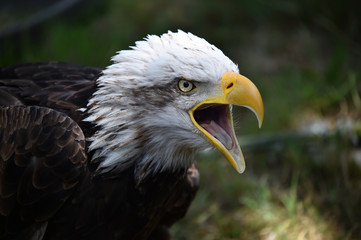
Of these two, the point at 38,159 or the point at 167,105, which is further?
the point at 38,159

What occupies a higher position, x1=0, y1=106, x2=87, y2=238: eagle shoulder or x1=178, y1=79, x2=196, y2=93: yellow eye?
x1=178, y1=79, x2=196, y2=93: yellow eye

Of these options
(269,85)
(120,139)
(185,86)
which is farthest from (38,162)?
(269,85)

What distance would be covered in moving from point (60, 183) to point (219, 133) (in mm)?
812

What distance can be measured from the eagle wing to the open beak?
626 millimetres

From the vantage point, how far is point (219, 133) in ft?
8.26

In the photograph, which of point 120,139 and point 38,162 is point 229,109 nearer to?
point 120,139

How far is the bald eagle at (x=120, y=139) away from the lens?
243cm

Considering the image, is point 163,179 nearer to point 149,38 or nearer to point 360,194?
point 149,38

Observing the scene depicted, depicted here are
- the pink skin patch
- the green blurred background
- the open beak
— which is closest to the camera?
the open beak

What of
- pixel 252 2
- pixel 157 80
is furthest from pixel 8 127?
pixel 252 2

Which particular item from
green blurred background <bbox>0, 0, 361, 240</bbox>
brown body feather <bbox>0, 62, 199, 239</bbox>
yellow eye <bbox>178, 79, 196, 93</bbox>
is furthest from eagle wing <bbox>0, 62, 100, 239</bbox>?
green blurred background <bbox>0, 0, 361, 240</bbox>

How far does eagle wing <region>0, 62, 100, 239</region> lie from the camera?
2.55m

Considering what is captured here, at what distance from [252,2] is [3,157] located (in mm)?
4054

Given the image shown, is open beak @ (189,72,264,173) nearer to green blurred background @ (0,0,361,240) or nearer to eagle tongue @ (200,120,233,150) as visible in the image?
eagle tongue @ (200,120,233,150)
